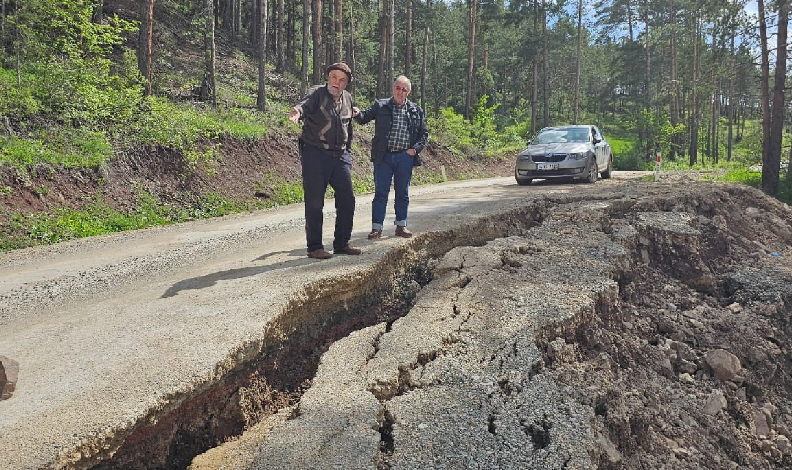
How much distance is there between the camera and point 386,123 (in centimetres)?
579

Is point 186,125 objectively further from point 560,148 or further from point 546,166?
point 560,148

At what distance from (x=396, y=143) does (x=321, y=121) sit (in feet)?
3.90

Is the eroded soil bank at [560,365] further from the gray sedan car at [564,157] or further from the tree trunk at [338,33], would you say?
the tree trunk at [338,33]

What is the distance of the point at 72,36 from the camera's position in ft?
37.6

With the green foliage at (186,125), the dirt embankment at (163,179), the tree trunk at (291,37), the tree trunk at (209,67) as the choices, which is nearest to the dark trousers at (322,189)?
the dirt embankment at (163,179)

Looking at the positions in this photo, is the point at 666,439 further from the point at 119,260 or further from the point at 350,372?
the point at 119,260

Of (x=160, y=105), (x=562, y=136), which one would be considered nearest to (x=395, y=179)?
(x=160, y=105)

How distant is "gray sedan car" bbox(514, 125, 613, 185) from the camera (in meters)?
11.9

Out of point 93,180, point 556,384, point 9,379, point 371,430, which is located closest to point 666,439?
point 556,384

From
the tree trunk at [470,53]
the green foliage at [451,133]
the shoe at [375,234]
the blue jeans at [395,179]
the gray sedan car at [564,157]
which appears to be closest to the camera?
the blue jeans at [395,179]

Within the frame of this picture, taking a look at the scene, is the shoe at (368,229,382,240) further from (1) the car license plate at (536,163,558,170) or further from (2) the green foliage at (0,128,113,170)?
(1) the car license plate at (536,163,558,170)

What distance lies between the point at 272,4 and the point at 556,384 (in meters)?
37.0

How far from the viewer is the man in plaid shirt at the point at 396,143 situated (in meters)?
5.77

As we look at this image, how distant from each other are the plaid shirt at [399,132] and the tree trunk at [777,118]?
13.8 m
